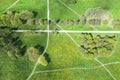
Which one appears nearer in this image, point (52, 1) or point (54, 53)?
point (54, 53)

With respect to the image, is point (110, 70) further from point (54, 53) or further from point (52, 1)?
point (52, 1)

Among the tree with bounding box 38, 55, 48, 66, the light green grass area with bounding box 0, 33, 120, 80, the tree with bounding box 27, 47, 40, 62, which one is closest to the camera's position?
the light green grass area with bounding box 0, 33, 120, 80

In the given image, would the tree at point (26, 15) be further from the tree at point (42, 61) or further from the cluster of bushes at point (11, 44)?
the tree at point (42, 61)

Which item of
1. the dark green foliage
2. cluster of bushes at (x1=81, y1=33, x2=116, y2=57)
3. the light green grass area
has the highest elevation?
the dark green foliage

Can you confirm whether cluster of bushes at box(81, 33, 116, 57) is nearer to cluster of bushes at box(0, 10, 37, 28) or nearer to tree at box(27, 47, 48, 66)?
tree at box(27, 47, 48, 66)

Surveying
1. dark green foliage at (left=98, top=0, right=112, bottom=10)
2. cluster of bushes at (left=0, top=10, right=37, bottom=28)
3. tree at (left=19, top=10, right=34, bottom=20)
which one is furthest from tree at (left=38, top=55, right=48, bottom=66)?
dark green foliage at (left=98, top=0, right=112, bottom=10)

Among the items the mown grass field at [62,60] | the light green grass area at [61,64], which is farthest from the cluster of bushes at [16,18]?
the light green grass area at [61,64]

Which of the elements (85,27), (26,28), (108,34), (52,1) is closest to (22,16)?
(26,28)

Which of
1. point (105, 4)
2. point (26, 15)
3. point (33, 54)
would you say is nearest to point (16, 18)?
point (26, 15)

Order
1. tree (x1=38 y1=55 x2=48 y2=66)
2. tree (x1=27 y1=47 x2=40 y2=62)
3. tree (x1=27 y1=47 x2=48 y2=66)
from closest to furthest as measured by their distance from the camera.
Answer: tree (x1=38 y1=55 x2=48 y2=66), tree (x1=27 y1=47 x2=48 y2=66), tree (x1=27 y1=47 x2=40 y2=62)
